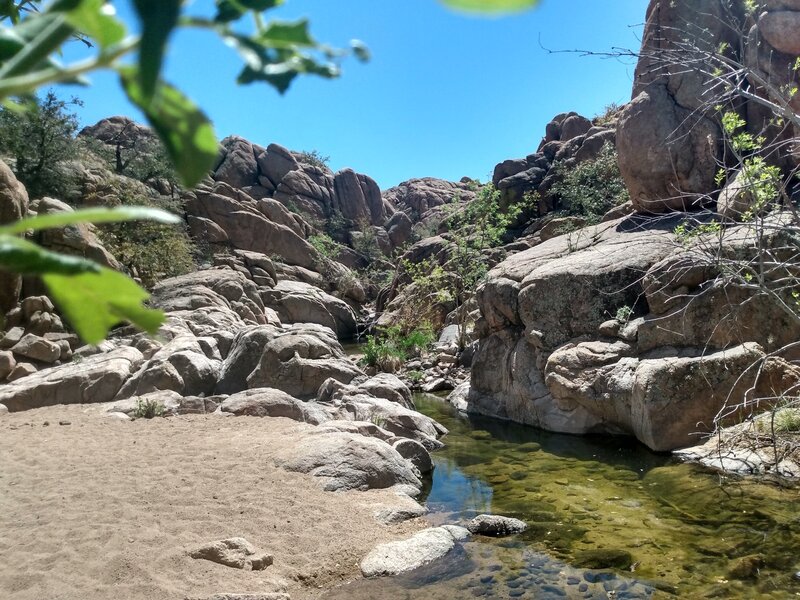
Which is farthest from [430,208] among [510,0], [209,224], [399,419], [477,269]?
[510,0]

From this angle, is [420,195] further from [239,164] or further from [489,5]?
[489,5]

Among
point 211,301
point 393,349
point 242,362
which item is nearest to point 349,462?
point 242,362

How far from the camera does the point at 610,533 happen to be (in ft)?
18.3

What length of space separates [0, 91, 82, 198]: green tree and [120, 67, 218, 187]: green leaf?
20013 millimetres

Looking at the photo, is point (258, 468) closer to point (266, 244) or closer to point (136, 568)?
point (136, 568)

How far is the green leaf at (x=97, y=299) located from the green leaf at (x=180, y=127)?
70 millimetres

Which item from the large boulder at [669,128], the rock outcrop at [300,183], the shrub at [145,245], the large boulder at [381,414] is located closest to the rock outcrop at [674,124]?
the large boulder at [669,128]

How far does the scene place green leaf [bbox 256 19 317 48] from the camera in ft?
1.26

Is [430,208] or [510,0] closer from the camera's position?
[510,0]

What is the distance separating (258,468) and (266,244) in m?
24.5

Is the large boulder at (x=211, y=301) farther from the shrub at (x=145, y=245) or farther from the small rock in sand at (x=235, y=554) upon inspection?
the small rock in sand at (x=235, y=554)

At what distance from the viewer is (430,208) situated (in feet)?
129

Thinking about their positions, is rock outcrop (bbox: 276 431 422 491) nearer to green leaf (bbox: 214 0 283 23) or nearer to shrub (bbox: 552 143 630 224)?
green leaf (bbox: 214 0 283 23)

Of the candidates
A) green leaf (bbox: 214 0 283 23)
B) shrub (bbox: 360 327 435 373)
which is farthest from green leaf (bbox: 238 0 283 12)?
shrub (bbox: 360 327 435 373)
